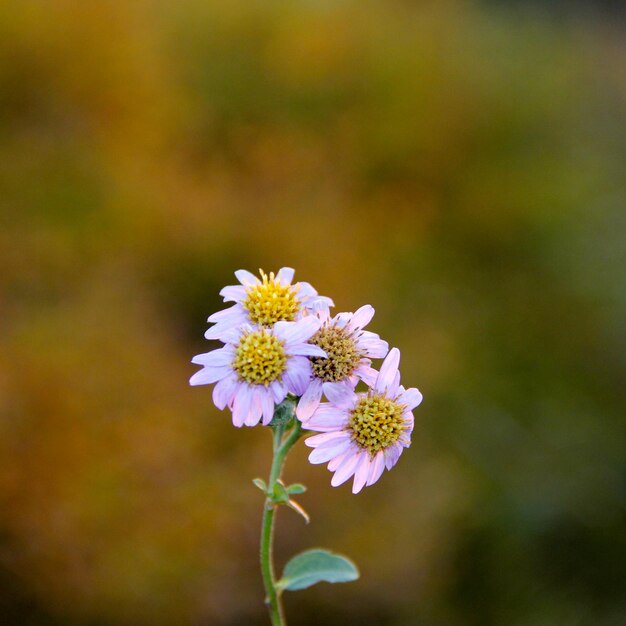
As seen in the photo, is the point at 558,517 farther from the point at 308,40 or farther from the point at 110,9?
the point at 110,9

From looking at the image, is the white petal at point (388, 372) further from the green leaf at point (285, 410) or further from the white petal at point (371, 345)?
the green leaf at point (285, 410)

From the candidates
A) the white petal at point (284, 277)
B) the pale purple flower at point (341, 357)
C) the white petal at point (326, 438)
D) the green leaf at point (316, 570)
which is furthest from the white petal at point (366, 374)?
the green leaf at point (316, 570)

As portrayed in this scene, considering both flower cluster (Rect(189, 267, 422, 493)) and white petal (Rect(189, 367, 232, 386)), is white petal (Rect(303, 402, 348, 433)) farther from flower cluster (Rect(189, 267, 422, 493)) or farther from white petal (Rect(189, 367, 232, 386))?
white petal (Rect(189, 367, 232, 386))

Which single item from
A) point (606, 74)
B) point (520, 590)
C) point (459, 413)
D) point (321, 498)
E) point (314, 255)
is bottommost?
point (520, 590)

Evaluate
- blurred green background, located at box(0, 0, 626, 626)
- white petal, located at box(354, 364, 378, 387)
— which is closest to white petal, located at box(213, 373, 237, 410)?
white petal, located at box(354, 364, 378, 387)

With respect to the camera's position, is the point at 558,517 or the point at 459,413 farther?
the point at 459,413

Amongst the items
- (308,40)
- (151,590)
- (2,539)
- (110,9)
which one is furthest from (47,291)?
(308,40)

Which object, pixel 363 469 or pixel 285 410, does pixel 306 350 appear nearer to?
pixel 285 410
